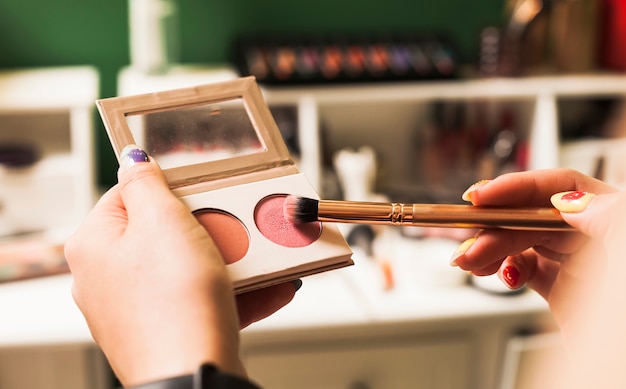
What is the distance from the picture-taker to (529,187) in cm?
59

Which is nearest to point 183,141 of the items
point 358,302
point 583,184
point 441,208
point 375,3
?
point 441,208

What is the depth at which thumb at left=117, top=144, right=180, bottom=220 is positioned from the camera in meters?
0.49

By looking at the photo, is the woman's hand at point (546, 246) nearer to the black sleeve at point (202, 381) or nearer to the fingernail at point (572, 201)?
the fingernail at point (572, 201)

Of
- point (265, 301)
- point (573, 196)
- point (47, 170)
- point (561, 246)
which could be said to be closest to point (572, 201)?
point (573, 196)

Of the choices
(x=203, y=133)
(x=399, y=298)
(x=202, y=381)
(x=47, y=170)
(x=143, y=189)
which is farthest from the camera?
(x=47, y=170)

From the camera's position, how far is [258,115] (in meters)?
0.63

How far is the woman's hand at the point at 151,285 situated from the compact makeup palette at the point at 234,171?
0.14ft

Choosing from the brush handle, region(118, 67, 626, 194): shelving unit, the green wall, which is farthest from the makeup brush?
the green wall

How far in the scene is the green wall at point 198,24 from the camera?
1438 mm

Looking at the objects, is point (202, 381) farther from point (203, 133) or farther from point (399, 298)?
point (399, 298)

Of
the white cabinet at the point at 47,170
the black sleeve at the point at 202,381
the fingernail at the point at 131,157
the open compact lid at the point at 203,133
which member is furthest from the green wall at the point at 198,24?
the black sleeve at the point at 202,381

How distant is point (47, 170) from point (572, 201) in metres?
1.03

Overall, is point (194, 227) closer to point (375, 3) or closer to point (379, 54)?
point (379, 54)

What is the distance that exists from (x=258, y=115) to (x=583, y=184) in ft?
0.97
